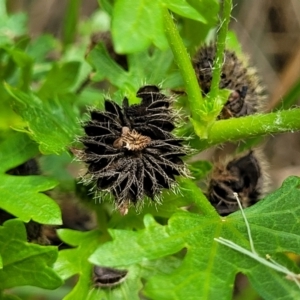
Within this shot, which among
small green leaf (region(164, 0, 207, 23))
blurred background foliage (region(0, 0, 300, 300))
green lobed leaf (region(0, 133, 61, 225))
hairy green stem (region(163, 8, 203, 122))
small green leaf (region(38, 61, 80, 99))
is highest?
small green leaf (region(164, 0, 207, 23))

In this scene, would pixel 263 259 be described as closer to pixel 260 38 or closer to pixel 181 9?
pixel 181 9

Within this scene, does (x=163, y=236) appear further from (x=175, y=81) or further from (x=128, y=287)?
(x=175, y=81)

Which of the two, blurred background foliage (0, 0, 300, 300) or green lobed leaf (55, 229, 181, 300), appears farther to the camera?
blurred background foliage (0, 0, 300, 300)

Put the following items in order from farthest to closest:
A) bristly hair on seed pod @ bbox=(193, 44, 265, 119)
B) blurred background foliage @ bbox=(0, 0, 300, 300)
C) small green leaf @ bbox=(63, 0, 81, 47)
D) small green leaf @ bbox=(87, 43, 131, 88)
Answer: blurred background foliage @ bbox=(0, 0, 300, 300)
small green leaf @ bbox=(63, 0, 81, 47)
small green leaf @ bbox=(87, 43, 131, 88)
bristly hair on seed pod @ bbox=(193, 44, 265, 119)

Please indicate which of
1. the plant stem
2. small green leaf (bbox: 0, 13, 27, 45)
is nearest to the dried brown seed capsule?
the plant stem

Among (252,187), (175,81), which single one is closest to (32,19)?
(175,81)

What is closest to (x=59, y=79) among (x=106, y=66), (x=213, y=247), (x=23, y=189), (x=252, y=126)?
(x=106, y=66)

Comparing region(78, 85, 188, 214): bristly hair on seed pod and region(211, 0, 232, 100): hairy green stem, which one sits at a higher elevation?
region(211, 0, 232, 100): hairy green stem

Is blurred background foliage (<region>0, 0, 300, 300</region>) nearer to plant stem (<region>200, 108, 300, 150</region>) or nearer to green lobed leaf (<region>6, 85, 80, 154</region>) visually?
green lobed leaf (<region>6, 85, 80, 154</region>)
